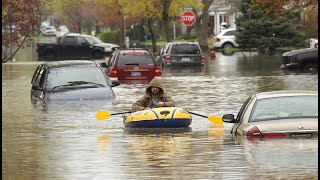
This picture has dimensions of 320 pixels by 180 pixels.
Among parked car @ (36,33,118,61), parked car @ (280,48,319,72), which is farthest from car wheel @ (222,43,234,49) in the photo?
parked car @ (280,48,319,72)

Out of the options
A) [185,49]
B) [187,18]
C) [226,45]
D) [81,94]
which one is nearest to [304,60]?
[185,49]

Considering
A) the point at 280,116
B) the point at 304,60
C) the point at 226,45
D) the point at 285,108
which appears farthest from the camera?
the point at 226,45

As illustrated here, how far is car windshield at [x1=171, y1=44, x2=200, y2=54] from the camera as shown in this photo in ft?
184

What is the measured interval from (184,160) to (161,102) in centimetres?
599

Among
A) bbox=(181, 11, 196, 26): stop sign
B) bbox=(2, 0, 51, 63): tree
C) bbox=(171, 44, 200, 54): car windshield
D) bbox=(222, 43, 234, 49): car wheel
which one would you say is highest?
bbox=(2, 0, 51, 63): tree

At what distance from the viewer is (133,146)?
20328mm

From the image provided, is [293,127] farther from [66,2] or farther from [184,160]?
[66,2]

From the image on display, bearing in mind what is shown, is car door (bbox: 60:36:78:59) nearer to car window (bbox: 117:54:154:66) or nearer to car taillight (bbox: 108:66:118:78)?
car window (bbox: 117:54:154:66)

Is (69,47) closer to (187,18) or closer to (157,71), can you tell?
(187,18)

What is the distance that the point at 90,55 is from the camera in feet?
238

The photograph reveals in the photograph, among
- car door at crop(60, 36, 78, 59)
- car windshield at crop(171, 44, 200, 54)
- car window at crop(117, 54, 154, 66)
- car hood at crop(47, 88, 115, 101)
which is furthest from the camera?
car door at crop(60, 36, 78, 59)

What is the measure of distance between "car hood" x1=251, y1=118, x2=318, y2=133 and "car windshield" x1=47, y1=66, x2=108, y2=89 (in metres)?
13.5

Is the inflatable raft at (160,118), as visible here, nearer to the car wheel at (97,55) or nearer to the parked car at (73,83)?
the parked car at (73,83)

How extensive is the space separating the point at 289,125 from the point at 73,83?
14218 mm
